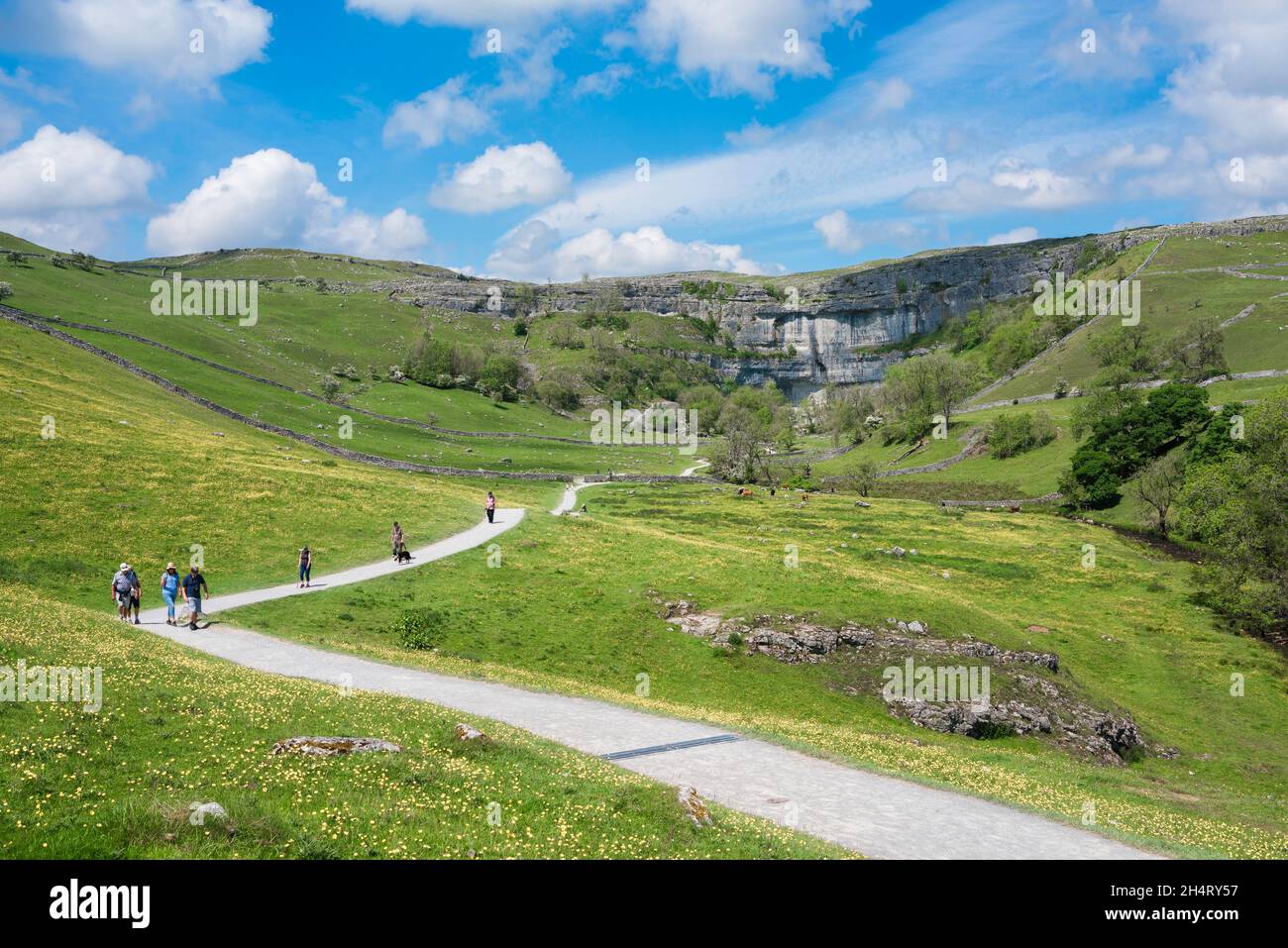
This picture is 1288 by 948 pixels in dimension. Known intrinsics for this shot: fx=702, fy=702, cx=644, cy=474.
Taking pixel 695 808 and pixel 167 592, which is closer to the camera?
pixel 695 808

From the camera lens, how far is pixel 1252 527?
51.5 m

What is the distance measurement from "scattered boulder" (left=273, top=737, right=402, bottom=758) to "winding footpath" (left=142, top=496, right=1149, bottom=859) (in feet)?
20.2

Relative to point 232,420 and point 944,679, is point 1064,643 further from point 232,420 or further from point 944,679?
point 232,420

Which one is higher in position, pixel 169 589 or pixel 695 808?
pixel 169 589

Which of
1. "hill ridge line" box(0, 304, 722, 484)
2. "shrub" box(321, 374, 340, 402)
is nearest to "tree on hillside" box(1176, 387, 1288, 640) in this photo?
"hill ridge line" box(0, 304, 722, 484)

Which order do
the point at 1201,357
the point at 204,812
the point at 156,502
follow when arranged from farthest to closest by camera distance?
1. the point at 1201,357
2. the point at 156,502
3. the point at 204,812

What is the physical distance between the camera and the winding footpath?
1563 centimetres

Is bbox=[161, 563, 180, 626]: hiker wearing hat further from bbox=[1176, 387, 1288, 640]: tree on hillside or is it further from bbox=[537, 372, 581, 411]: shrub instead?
bbox=[537, 372, 581, 411]: shrub

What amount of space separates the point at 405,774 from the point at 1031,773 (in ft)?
72.2

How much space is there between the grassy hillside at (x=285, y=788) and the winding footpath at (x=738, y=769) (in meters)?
2.02

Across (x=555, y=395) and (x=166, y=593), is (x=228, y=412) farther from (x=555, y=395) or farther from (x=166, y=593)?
(x=555, y=395)

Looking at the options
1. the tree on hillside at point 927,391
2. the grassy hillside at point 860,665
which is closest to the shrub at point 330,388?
the grassy hillside at point 860,665

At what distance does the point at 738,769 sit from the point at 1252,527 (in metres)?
52.9

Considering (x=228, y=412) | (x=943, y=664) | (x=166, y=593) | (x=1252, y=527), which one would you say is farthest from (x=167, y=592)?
(x=228, y=412)
